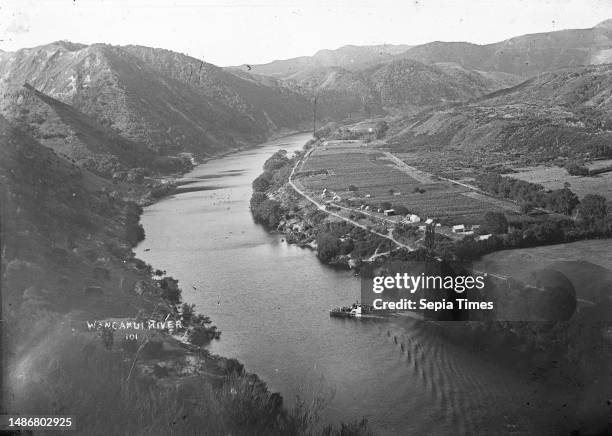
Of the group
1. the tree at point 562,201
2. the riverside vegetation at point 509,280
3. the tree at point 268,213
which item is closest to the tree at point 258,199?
the riverside vegetation at point 509,280

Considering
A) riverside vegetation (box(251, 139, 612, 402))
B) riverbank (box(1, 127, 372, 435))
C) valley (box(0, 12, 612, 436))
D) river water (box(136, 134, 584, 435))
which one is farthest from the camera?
riverside vegetation (box(251, 139, 612, 402))

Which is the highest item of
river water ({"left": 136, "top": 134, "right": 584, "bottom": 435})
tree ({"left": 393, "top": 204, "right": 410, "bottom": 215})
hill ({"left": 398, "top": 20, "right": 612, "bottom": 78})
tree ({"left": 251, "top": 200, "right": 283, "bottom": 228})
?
hill ({"left": 398, "top": 20, "right": 612, "bottom": 78})

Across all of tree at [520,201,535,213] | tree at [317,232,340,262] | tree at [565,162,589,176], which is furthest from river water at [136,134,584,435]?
tree at [565,162,589,176]

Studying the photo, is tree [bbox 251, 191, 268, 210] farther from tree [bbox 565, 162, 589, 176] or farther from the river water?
tree [bbox 565, 162, 589, 176]

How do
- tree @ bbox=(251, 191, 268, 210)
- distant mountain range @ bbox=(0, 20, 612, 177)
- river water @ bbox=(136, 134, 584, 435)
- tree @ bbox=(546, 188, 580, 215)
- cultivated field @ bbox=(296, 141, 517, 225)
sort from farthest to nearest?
distant mountain range @ bbox=(0, 20, 612, 177) → tree @ bbox=(251, 191, 268, 210) → cultivated field @ bbox=(296, 141, 517, 225) → tree @ bbox=(546, 188, 580, 215) → river water @ bbox=(136, 134, 584, 435)

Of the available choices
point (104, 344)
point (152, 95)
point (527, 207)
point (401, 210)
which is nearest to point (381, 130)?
point (152, 95)

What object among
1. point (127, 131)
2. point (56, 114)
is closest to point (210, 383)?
point (56, 114)

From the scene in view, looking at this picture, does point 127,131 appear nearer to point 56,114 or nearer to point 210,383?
point 56,114
